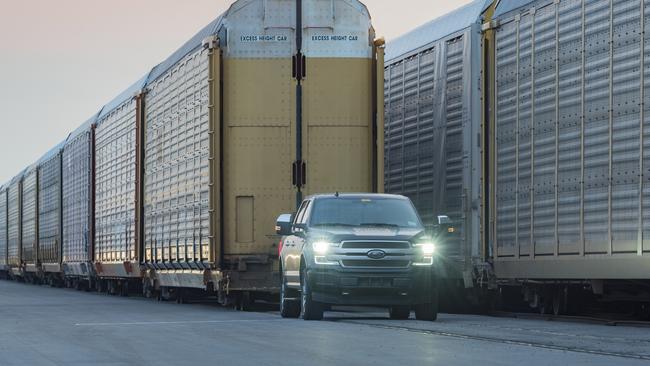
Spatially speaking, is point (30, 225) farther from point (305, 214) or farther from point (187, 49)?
point (305, 214)

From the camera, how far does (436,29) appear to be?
24578mm

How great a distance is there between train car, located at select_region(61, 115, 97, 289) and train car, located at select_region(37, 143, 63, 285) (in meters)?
1.05

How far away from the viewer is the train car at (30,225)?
184ft

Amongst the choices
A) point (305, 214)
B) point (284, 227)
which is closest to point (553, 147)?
point (305, 214)

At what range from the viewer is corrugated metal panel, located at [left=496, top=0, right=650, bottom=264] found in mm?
17703

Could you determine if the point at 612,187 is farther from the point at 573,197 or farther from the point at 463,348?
the point at 463,348

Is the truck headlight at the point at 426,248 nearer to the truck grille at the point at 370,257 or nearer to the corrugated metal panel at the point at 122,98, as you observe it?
the truck grille at the point at 370,257

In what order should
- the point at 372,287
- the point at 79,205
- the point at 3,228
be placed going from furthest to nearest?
the point at 3,228 → the point at 79,205 → the point at 372,287

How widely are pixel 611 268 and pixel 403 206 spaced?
3825mm

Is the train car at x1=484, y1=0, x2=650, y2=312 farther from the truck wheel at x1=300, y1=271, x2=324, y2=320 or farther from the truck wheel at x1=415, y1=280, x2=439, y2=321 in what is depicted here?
the truck wheel at x1=300, y1=271, x2=324, y2=320

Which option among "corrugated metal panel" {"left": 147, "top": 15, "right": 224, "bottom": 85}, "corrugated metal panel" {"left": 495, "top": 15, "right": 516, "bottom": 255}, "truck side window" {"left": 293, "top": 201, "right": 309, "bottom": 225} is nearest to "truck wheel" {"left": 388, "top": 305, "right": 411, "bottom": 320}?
"corrugated metal panel" {"left": 495, "top": 15, "right": 516, "bottom": 255}

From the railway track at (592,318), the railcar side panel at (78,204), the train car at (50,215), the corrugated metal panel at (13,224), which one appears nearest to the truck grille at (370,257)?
the railway track at (592,318)

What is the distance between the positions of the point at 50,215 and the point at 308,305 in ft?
105

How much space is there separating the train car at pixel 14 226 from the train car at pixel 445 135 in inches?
1497
